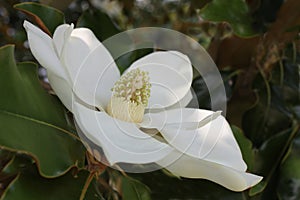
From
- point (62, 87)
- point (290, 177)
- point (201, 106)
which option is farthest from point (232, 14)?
point (62, 87)

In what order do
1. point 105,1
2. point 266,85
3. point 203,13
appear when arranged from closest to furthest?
point 203,13 → point 266,85 → point 105,1

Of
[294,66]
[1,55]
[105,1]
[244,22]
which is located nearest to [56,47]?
[1,55]

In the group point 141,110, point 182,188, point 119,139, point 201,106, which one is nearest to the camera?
A: point 119,139

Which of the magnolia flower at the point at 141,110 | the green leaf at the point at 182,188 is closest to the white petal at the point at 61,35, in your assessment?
the magnolia flower at the point at 141,110

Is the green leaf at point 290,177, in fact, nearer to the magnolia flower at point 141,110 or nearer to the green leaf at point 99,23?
the magnolia flower at point 141,110

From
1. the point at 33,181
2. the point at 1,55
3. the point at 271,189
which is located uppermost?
the point at 1,55

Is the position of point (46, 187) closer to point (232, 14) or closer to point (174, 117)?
point (174, 117)

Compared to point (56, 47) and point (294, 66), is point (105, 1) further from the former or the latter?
point (56, 47)
